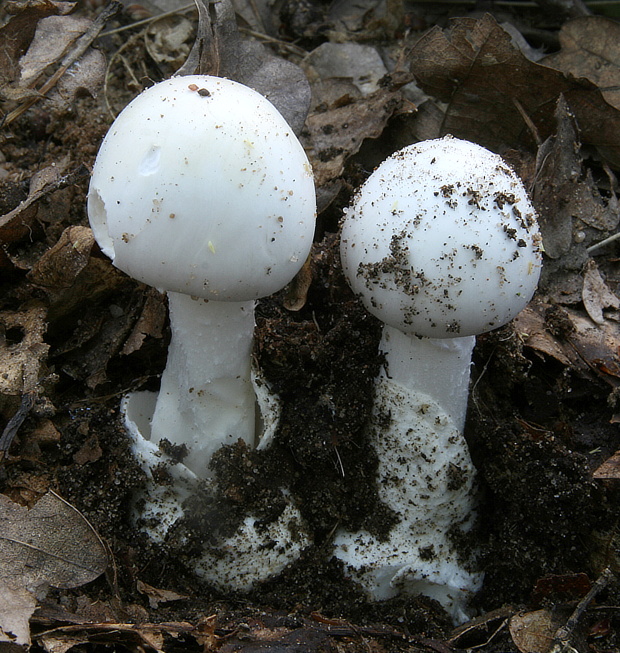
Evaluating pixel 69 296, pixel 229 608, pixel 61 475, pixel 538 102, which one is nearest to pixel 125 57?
pixel 69 296

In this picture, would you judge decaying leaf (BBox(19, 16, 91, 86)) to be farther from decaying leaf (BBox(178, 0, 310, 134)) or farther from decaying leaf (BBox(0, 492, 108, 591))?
decaying leaf (BBox(0, 492, 108, 591))

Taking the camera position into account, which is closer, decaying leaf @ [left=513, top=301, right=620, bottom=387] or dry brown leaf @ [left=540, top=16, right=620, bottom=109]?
decaying leaf @ [left=513, top=301, right=620, bottom=387]

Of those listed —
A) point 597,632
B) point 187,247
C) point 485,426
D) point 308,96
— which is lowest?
point 597,632

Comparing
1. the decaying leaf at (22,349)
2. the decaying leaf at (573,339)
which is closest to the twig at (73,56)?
the decaying leaf at (22,349)

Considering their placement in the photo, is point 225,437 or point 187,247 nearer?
point 187,247

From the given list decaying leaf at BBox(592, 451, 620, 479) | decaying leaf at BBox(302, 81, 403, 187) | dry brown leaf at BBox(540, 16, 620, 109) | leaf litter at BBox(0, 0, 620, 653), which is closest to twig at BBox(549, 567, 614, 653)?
leaf litter at BBox(0, 0, 620, 653)

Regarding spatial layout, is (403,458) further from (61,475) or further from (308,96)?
(308,96)
